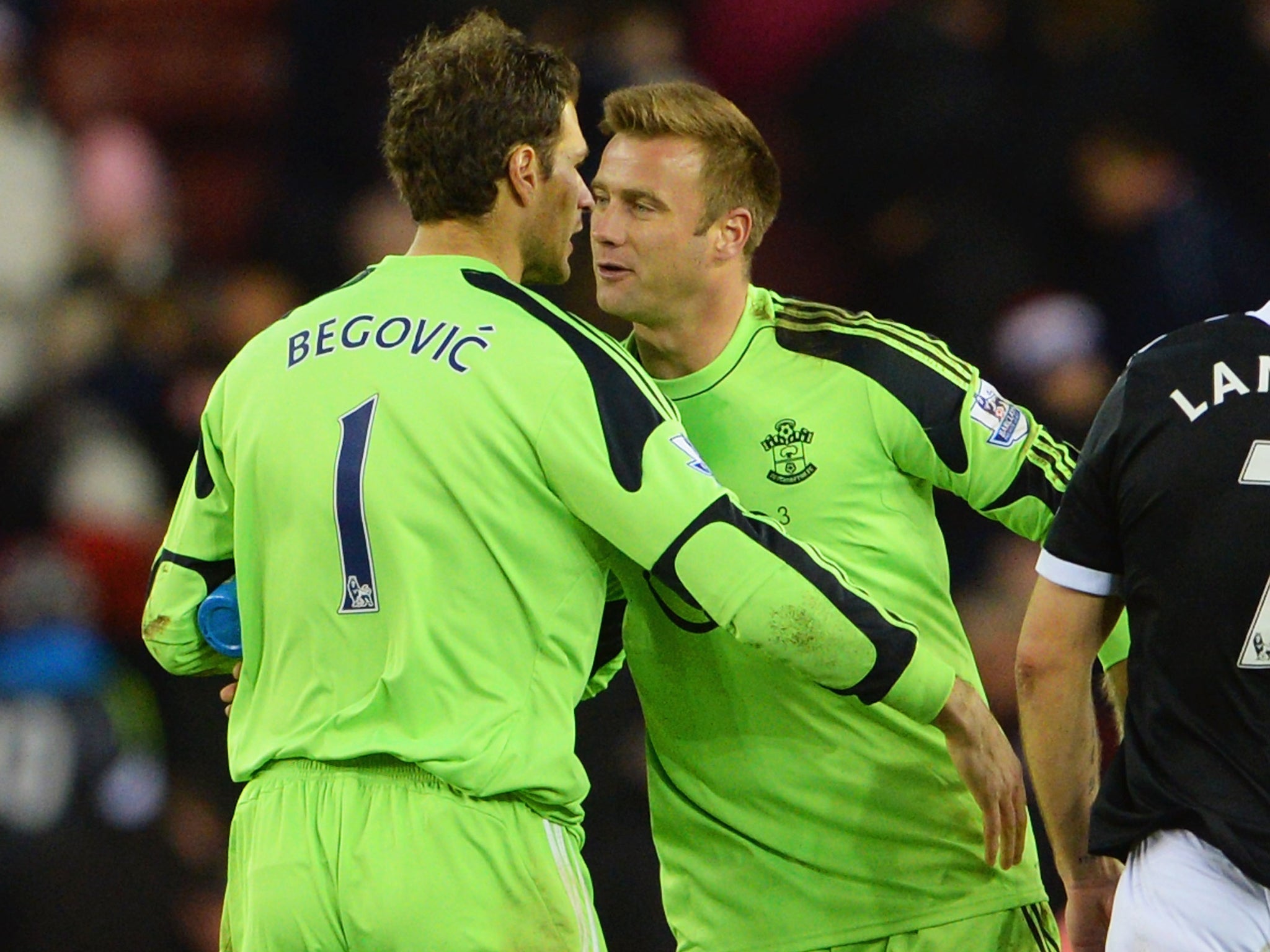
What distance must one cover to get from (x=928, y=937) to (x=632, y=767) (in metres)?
2.19

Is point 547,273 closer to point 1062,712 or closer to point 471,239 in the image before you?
point 471,239

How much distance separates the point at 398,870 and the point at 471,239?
1.17 meters

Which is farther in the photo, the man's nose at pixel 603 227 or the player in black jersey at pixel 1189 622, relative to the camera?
the man's nose at pixel 603 227

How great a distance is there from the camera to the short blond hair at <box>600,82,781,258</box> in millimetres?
4000

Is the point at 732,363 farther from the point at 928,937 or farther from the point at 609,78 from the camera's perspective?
the point at 609,78

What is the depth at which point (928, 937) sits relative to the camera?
3.74m

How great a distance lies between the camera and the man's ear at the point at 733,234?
402 centimetres

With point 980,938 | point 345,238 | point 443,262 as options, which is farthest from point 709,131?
point 345,238

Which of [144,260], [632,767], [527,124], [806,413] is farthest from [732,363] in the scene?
[144,260]

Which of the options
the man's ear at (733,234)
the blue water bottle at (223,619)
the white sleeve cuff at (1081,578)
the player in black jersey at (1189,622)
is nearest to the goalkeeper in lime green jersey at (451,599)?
the blue water bottle at (223,619)

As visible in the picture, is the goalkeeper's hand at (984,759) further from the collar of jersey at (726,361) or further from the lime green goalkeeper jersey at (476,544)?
the collar of jersey at (726,361)

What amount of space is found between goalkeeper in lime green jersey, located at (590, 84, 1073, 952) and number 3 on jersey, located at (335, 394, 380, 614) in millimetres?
763

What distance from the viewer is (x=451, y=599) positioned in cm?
311

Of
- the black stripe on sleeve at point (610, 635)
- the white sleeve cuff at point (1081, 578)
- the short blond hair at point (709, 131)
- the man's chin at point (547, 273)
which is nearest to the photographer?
the white sleeve cuff at point (1081, 578)
